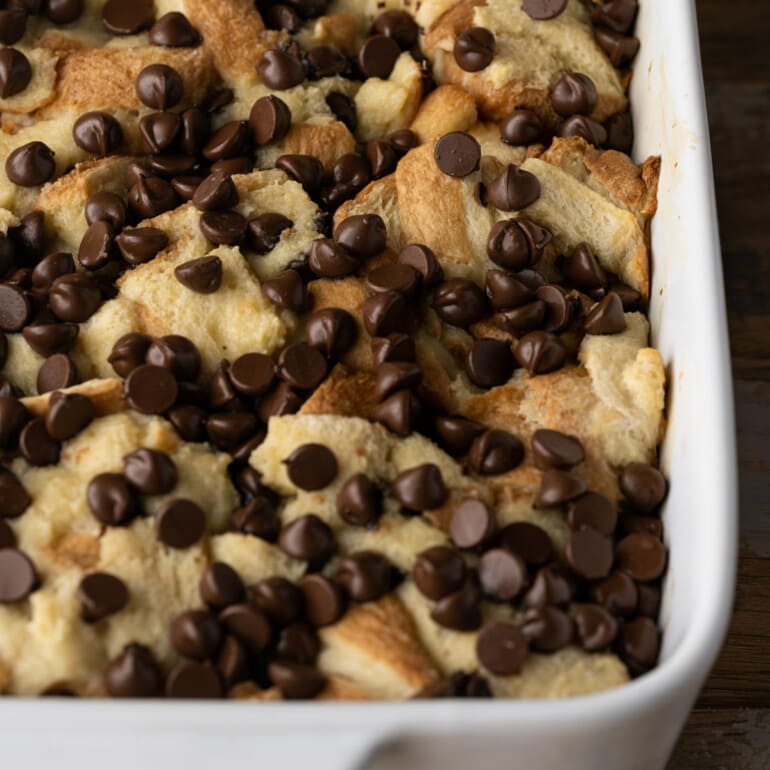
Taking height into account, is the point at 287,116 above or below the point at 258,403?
above

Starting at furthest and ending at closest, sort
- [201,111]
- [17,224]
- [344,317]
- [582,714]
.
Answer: [201,111] → [17,224] → [344,317] → [582,714]

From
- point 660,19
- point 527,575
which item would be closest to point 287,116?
point 660,19

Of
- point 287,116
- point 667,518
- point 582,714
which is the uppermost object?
point 287,116

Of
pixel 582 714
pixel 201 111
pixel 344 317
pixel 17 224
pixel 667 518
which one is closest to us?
pixel 582 714

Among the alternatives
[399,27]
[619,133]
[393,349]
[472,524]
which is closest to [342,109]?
[399,27]

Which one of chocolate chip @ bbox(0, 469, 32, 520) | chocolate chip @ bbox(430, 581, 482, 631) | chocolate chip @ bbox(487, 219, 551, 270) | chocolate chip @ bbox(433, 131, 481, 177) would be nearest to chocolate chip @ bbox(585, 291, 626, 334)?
chocolate chip @ bbox(487, 219, 551, 270)

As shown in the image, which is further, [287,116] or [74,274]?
[287,116]

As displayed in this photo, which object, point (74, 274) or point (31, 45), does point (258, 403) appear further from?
point (31, 45)

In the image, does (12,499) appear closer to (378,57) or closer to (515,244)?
(515,244)
